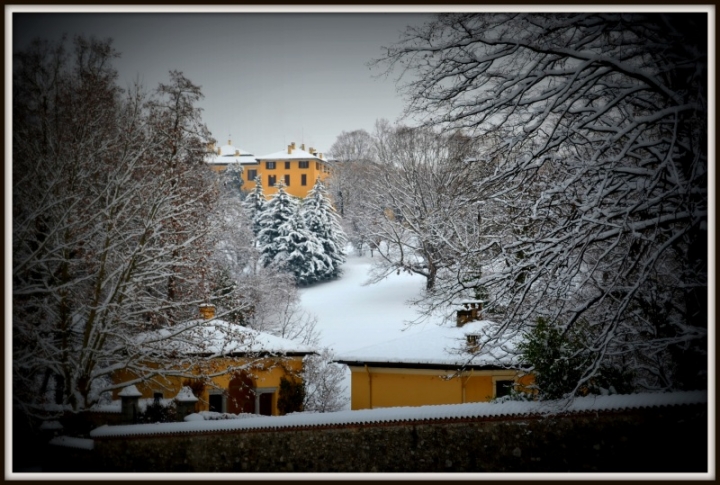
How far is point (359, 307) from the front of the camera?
28625mm

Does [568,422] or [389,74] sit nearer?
[568,422]

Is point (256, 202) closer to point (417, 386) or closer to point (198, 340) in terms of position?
point (198, 340)

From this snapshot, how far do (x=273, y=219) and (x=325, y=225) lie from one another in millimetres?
2339

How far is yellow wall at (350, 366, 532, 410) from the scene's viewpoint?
10.7 meters

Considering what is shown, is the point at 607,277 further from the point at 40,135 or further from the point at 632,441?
the point at 40,135

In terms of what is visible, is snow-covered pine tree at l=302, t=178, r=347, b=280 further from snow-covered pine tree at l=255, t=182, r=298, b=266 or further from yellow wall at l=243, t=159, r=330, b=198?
yellow wall at l=243, t=159, r=330, b=198

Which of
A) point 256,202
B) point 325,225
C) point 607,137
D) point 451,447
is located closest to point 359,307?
point 325,225

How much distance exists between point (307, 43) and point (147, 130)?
6.28 m

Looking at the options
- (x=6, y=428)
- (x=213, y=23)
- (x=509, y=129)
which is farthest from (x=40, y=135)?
(x=509, y=129)

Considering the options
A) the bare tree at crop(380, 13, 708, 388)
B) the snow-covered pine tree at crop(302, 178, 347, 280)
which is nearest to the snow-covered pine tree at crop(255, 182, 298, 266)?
the snow-covered pine tree at crop(302, 178, 347, 280)

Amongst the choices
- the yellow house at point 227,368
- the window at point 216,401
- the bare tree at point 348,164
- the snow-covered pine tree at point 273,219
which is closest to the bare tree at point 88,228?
the yellow house at point 227,368

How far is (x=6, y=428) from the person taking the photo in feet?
20.2

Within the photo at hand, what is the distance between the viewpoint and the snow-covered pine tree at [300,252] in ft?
100

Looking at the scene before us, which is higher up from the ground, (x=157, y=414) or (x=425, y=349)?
(x=425, y=349)
